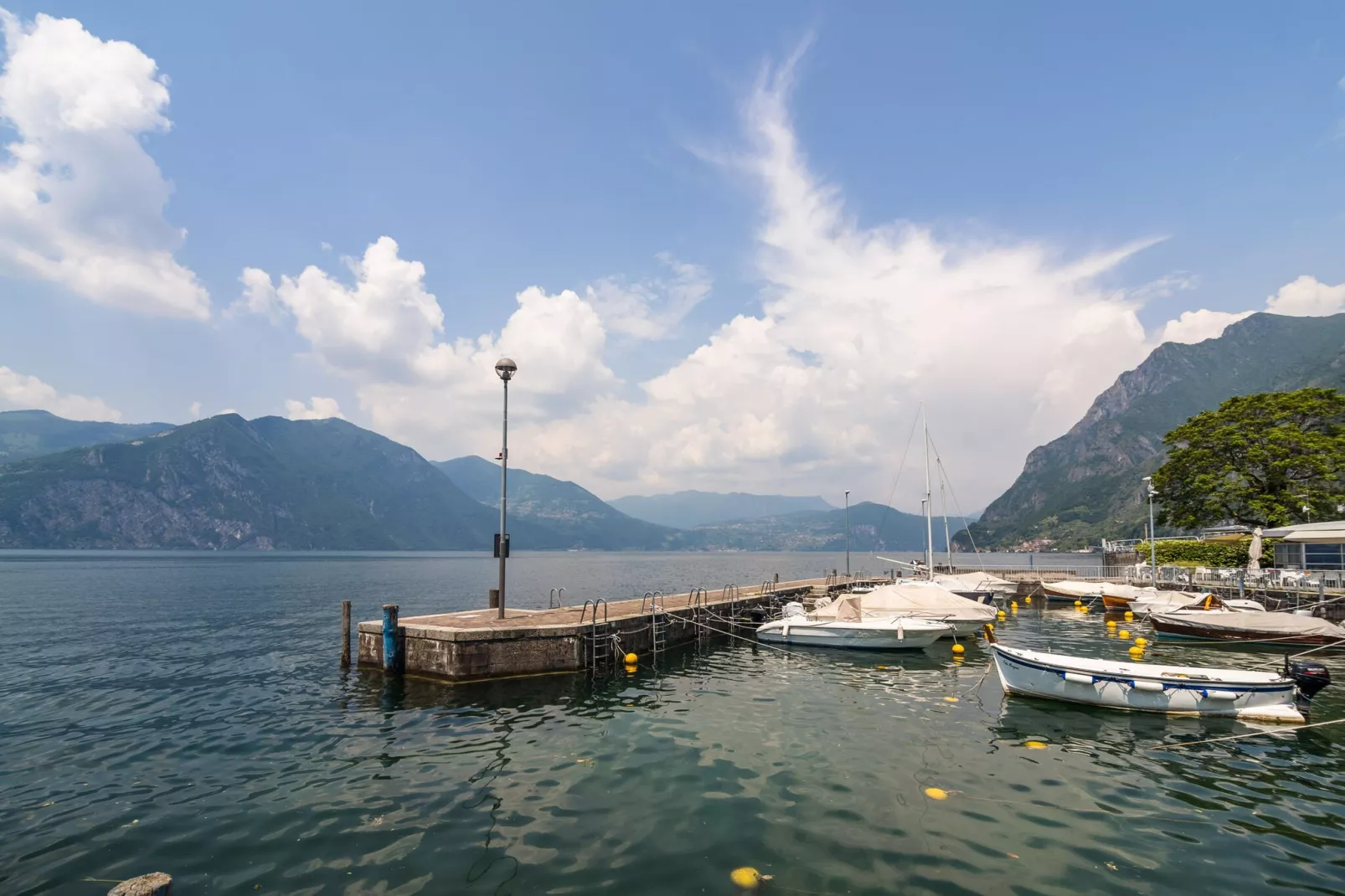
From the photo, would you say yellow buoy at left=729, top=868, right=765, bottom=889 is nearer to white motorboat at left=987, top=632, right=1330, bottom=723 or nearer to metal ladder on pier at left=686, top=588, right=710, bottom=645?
white motorboat at left=987, top=632, right=1330, bottom=723

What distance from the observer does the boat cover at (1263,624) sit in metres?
25.8

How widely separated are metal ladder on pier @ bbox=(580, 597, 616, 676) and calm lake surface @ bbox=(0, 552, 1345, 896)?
58.4 inches

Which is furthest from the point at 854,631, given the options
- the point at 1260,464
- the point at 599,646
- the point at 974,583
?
the point at 1260,464

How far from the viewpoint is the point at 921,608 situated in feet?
100

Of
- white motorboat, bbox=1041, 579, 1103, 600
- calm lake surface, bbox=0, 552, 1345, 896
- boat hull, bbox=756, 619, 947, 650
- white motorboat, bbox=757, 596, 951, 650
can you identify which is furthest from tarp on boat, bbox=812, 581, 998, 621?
white motorboat, bbox=1041, 579, 1103, 600

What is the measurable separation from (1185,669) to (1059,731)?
5.18 meters

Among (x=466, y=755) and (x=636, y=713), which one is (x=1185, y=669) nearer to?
(x=636, y=713)

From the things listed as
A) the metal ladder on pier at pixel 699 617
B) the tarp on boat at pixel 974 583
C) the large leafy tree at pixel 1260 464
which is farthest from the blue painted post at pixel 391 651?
the large leafy tree at pixel 1260 464

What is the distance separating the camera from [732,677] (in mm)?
22844

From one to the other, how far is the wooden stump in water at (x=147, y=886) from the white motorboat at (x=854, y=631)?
2712cm

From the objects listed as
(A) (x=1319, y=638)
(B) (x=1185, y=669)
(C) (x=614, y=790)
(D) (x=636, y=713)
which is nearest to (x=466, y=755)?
(C) (x=614, y=790)

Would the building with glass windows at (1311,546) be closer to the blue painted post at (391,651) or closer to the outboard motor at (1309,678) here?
the outboard motor at (1309,678)

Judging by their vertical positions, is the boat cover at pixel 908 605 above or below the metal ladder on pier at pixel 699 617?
above

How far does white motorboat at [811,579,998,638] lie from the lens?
30.2m
